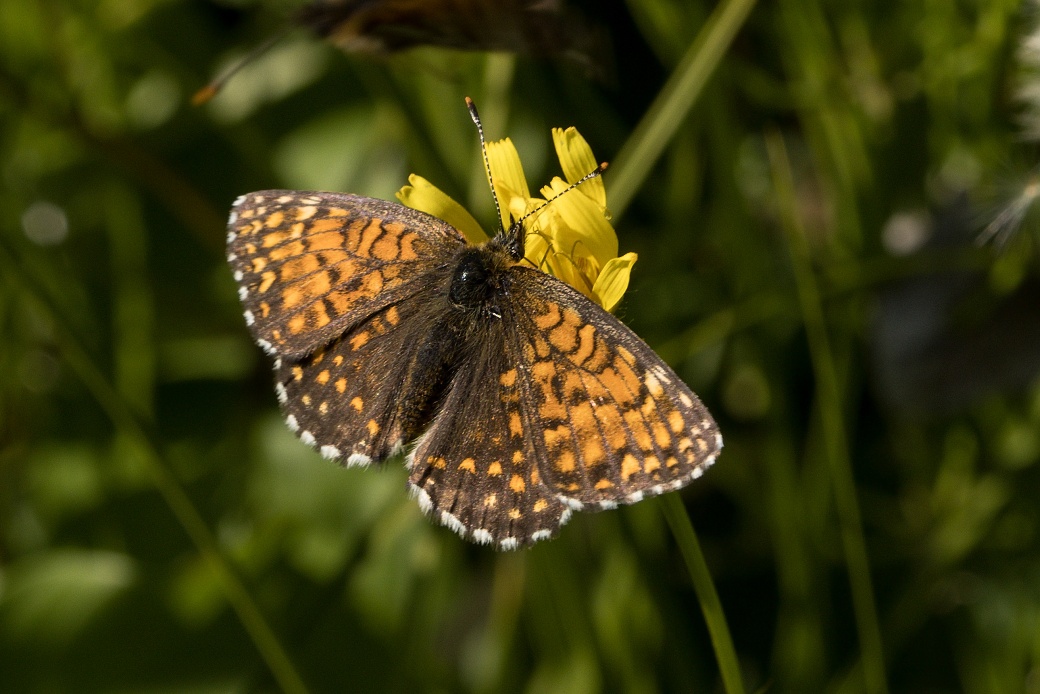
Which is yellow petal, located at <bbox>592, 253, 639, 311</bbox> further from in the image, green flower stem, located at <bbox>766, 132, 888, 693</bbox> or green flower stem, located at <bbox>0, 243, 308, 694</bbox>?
green flower stem, located at <bbox>0, 243, 308, 694</bbox>

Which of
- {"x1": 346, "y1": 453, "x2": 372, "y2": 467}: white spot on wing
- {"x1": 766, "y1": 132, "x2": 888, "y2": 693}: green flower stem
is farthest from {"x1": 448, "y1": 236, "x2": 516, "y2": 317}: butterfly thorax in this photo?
{"x1": 766, "y1": 132, "x2": 888, "y2": 693}: green flower stem

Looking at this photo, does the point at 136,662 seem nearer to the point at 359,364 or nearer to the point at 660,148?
the point at 359,364

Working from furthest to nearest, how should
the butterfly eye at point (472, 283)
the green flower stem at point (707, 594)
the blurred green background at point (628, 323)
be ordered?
the blurred green background at point (628, 323), the butterfly eye at point (472, 283), the green flower stem at point (707, 594)

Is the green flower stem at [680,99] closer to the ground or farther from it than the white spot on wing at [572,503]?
farther from it

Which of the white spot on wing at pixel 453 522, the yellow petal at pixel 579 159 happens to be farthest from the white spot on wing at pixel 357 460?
the yellow petal at pixel 579 159

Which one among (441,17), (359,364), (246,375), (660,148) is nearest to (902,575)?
(660,148)

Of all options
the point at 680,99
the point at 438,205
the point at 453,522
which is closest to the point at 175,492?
the point at 453,522

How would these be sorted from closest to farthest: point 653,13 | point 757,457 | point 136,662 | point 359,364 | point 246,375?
point 359,364, point 136,662, point 653,13, point 757,457, point 246,375

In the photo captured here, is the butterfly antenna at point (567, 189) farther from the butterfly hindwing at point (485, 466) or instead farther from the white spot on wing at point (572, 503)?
the white spot on wing at point (572, 503)

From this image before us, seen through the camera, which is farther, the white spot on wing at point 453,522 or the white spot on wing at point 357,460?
the white spot on wing at point 357,460
